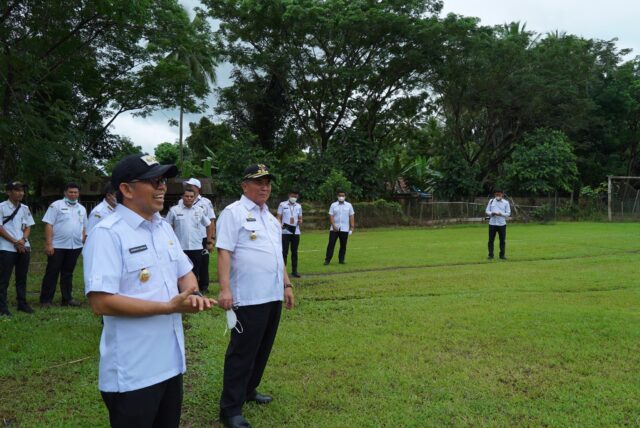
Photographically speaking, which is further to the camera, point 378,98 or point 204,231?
point 378,98

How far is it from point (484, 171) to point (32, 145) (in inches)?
1198

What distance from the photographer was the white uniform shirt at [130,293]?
248 centimetres

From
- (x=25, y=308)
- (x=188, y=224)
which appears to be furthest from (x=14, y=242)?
(x=188, y=224)

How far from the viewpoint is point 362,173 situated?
31172 mm

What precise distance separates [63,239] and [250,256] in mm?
5411

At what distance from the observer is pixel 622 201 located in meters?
33.2

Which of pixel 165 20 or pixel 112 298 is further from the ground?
pixel 165 20

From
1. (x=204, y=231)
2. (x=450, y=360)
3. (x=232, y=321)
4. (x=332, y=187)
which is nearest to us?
(x=232, y=321)

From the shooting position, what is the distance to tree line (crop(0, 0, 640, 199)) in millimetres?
21109

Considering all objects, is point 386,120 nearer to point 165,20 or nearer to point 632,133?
point 632,133

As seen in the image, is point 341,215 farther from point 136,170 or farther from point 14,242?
point 136,170

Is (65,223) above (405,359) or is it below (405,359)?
above

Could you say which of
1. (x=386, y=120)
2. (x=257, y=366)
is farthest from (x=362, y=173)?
(x=257, y=366)

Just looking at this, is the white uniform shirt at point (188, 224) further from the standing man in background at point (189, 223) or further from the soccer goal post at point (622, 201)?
the soccer goal post at point (622, 201)
